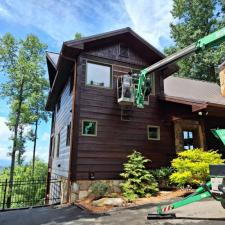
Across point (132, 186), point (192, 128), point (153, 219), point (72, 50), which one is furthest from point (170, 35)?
point (153, 219)

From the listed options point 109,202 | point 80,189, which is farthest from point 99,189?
point 109,202

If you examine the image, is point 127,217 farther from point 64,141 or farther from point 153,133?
point 64,141

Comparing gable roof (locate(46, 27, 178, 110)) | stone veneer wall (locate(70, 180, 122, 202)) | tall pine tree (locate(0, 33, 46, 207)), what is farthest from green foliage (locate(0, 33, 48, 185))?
stone veneer wall (locate(70, 180, 122, 202))

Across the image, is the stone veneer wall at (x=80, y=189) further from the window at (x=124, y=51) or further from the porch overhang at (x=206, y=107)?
the window at (x=124, y=51)

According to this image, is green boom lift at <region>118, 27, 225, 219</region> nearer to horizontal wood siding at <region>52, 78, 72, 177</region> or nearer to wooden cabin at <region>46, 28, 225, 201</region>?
wooden cabin at <region>46, 28, 225, 201</region>

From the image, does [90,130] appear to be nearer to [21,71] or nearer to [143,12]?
[143,12]

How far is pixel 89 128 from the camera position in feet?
35.7

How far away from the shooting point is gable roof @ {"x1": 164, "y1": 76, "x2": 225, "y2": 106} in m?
13.9

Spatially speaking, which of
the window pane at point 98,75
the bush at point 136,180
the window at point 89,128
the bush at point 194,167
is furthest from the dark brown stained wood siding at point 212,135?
the window at point 89,128

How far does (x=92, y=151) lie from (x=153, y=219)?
481 centimetres

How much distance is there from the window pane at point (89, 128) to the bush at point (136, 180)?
2.01 m

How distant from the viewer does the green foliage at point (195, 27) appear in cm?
2809

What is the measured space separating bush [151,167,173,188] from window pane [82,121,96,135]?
332cm

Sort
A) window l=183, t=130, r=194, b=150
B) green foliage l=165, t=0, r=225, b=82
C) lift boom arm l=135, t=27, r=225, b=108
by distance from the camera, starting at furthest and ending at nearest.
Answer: green foliage l=165, t=0, r=225, b=82
window l=183, t=130, r=194, b=150
lift boom arm l=135, t=27, r=225, b=108
